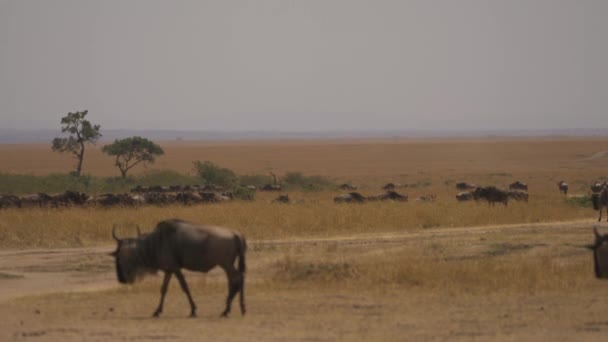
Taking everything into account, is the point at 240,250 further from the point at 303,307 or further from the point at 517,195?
the point at 517,195

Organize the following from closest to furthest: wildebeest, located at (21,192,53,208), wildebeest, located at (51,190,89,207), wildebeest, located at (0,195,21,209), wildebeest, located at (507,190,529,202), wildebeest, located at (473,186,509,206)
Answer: wildebeest, located at (0,195,21,209), wildebeest, located at (21,192,53,208), wildebeest, located at (51,190,89,207), wildebeest, located at (473,186,509,206), wildebeest, located at (507,190,529,202)

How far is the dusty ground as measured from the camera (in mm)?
11125

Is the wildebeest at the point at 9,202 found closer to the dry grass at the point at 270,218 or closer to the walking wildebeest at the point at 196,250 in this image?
the dry grass at the point at 270,218

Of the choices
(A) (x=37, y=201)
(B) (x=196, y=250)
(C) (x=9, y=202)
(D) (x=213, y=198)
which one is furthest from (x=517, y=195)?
(B) (x=196, y=250)

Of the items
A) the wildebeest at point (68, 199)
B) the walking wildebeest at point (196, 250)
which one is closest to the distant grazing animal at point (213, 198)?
the wildebeest at point (68, 199)

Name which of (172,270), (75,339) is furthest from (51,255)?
(75,339)

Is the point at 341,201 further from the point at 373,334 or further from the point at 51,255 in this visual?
the point at 373,334

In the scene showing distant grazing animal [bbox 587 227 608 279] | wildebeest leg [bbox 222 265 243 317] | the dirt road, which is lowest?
the dirt road

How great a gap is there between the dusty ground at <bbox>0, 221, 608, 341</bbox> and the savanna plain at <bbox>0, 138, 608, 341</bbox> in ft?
0.09

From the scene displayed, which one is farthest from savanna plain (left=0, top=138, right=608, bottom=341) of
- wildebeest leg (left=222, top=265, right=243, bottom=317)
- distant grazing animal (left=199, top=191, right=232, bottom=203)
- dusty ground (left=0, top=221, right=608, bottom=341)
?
distant grazing animal (left=199, top=191, right=232, bottom=203)

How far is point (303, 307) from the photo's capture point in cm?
1312

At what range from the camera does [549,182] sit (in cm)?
6225

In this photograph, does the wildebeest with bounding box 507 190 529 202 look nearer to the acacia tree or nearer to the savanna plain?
the savanna plain

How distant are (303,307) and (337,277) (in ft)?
9.07
